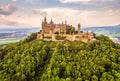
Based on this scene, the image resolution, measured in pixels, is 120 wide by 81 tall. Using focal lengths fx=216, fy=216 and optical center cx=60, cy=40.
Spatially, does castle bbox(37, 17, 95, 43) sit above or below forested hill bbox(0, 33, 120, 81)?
above

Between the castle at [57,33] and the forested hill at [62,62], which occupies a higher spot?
the castle at [57,33]

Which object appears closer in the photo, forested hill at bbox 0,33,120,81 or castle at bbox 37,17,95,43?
forested hill at bbox 0,33,120,81

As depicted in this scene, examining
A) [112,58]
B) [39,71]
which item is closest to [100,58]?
[112,58]

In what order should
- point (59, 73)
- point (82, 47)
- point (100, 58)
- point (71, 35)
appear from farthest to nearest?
point (71, 35), point (82, 47), point (100, 58), point (59, 73)

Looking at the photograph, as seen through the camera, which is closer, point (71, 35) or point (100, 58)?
point (100, 58)

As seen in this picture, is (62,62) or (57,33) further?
(57,33)

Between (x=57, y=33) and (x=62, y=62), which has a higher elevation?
(x=57, y=33)

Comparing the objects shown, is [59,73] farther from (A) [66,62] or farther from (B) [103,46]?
(B) [103,46]

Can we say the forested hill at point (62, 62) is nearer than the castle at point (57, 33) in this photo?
Yes
